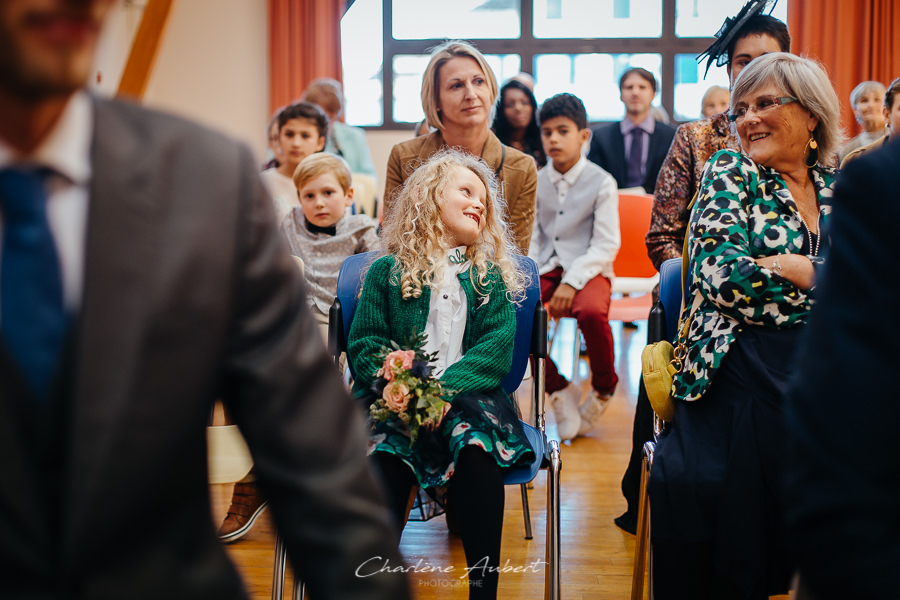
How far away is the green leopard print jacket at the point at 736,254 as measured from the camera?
1795mm

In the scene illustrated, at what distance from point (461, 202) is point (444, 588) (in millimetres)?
1093

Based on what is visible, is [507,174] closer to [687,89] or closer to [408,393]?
[408,393]

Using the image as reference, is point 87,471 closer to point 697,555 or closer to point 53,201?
point 53,201

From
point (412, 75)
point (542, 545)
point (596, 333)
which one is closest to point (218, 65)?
point (412, 75)

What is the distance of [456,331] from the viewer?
7.31ft

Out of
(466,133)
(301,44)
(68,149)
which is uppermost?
(301,44)

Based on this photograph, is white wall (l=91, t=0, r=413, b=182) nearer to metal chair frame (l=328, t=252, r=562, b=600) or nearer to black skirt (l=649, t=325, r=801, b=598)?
metal chair frame (l=328, t=252, r=562, b=600)

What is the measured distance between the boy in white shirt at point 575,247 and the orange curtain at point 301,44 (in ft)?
16.2

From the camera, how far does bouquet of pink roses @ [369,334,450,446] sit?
193cm

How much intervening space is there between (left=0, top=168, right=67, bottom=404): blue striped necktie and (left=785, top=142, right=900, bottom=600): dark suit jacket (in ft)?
2.22

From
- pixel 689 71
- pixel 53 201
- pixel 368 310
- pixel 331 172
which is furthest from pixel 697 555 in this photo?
pixel 689 71

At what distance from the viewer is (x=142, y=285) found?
0.63m

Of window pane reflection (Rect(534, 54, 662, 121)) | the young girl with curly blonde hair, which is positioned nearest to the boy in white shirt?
the young girl with curly blonde hair

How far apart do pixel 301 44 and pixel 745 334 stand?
24.0ft
